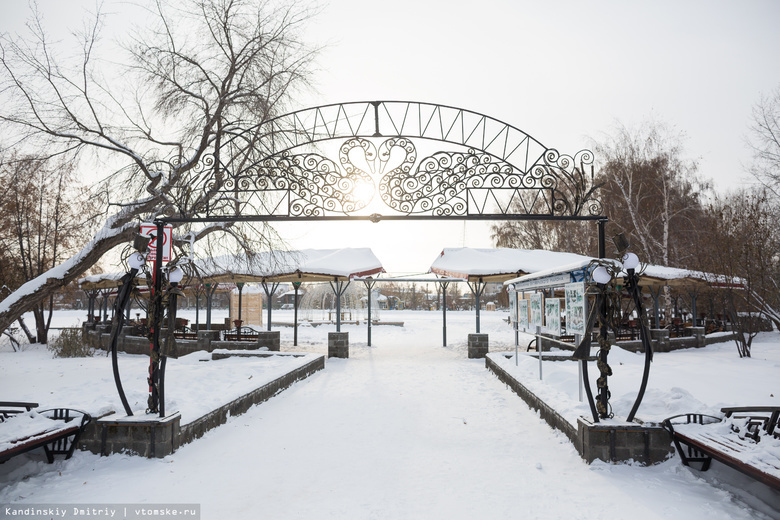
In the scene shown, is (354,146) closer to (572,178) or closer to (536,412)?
(572,178)

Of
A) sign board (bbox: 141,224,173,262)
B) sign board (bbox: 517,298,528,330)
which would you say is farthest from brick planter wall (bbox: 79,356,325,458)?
sign board (bbox: 517,298,528,330)

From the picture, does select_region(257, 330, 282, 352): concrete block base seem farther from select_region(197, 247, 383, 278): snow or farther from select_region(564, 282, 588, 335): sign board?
select_region(564, 282, 588, 335): sign board

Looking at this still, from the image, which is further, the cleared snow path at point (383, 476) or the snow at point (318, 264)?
the snow at point (318, 264)

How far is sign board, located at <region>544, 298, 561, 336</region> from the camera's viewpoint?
25.2ft

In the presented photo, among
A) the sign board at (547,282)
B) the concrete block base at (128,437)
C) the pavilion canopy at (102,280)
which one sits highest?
the pavilion canopy at (102,280)

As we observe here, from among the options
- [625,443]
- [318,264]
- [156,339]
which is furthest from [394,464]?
[318,264]

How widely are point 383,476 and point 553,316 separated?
184 inches

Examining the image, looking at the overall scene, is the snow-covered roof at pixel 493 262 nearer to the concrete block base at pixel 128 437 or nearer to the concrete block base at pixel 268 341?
the concrete block base at pixel 268 341

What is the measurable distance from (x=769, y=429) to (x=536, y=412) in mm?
2915

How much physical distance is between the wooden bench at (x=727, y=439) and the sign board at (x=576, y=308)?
158 centimetres

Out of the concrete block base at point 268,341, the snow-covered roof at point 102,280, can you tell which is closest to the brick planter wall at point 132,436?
the concrete block base at point 268,341

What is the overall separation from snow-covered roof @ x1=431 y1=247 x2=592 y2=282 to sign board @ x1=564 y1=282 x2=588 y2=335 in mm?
8426

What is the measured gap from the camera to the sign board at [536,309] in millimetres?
8555

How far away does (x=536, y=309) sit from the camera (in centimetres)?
886
